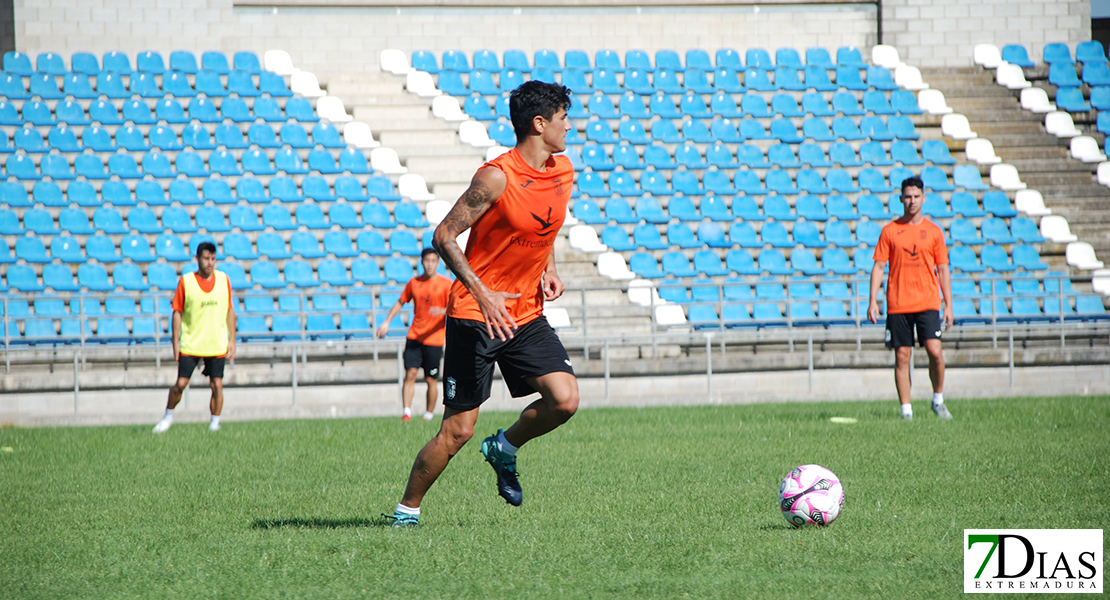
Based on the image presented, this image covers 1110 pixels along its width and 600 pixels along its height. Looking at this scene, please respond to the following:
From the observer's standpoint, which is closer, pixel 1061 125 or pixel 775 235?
pixel 775 235

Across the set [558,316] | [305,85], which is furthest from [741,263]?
[305,85]

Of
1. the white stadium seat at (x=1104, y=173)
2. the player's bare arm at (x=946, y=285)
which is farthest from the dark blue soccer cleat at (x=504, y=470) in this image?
the white stadium seat at (x=1104, y=173)

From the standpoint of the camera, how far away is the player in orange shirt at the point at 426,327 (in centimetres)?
1229

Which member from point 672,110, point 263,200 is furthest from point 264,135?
point 672,110

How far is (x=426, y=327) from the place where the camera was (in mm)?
12297

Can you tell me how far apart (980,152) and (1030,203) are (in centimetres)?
154

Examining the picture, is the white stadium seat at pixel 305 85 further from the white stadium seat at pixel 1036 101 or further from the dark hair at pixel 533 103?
the dark hair at pixel 533 103

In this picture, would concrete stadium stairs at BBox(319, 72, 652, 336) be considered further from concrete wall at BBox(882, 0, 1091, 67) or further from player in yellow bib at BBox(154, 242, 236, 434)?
concrete wall at BBox(882, 0, 1091, 67)

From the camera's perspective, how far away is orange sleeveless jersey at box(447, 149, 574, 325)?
525 cm

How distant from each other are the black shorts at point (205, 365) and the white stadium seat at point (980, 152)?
15.0 meters

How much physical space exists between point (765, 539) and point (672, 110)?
53.7ft

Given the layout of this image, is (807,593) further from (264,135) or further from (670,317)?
(264,135)

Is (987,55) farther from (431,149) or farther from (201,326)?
(201,326)

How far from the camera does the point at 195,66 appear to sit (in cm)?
2067
